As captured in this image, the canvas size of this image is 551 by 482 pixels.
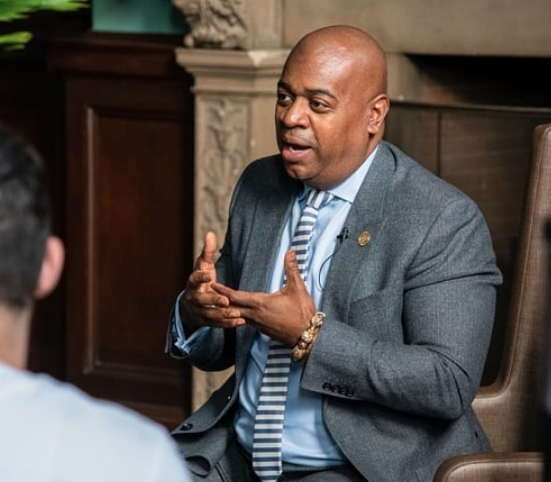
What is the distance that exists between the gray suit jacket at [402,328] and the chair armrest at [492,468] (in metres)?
0.12

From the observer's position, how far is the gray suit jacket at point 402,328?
2.34 meters

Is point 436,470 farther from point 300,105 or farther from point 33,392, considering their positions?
point 33,392

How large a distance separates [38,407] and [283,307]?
1.04m

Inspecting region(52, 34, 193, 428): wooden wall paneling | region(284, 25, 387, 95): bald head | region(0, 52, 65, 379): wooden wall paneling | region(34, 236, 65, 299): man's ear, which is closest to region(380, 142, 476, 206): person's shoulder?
region(284, 25, 387, 95): bald head

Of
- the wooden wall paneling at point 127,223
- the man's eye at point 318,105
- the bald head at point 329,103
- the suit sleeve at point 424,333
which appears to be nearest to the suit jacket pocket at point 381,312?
the suit sleeve at point 424,333

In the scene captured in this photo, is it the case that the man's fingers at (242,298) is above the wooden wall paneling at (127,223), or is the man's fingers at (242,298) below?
above

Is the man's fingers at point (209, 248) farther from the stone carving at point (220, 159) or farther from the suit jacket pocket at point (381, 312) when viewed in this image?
the stone carving at point (220, 159)

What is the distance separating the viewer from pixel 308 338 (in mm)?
2344

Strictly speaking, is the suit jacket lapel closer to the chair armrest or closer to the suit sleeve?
the suit sleeve

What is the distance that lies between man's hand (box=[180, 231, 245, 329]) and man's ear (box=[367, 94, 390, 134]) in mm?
345

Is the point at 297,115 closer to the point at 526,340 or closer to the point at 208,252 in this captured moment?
the point at 208,252

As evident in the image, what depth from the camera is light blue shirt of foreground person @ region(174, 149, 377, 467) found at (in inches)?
95.0

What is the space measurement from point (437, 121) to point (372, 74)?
4.42ft

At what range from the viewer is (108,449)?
129 centimetres
